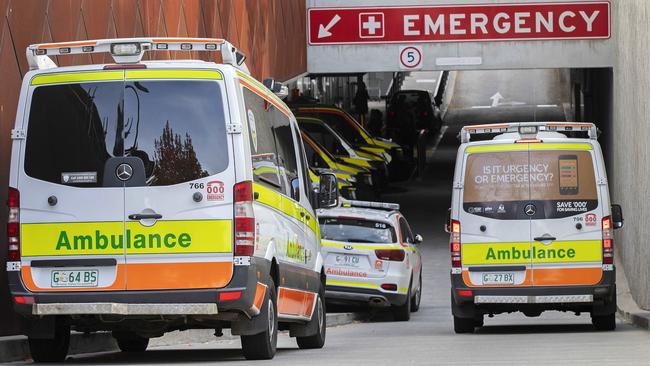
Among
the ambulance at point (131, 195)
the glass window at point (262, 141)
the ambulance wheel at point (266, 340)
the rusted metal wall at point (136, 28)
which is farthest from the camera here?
the rusted metal wall at point (136, 28)

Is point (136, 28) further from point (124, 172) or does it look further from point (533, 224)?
point (124, 172)

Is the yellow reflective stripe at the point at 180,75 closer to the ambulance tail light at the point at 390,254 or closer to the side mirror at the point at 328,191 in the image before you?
the side mirror at the point at 328,191

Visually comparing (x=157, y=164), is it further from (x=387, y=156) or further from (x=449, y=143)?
(x=449, y=143)

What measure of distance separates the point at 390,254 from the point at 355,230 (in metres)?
0.57

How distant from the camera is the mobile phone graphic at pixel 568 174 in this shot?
16031mm

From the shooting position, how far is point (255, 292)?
10.7m

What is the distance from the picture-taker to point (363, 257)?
65.7 feet

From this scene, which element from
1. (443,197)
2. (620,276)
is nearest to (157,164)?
(620,276)

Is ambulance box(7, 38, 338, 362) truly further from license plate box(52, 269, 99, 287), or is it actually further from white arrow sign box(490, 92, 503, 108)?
white arrow sign box(490, 92, 503, 108)

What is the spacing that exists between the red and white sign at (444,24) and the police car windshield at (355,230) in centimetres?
1353


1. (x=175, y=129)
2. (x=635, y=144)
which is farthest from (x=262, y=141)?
(x=635, y=144)

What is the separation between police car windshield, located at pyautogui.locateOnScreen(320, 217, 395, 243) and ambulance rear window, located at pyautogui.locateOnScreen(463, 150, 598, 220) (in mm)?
3982

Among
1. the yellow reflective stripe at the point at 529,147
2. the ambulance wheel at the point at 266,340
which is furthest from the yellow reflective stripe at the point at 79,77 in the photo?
the yellow reflective stripe at the point at 529,147

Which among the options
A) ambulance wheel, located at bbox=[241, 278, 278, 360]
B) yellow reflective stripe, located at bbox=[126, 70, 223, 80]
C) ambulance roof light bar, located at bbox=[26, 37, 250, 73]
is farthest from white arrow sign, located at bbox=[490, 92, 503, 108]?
yellow reflective stripe, located at bbox=[126, 70, 223, 80]
